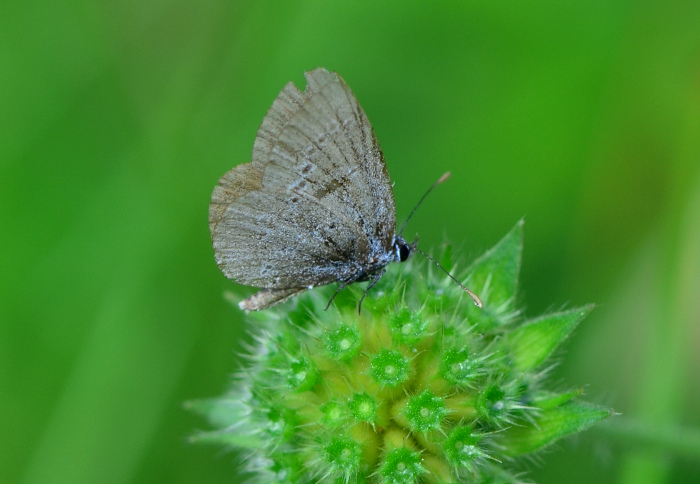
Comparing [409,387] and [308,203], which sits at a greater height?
[308,203]

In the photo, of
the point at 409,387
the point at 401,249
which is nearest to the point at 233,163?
the point at 401,249

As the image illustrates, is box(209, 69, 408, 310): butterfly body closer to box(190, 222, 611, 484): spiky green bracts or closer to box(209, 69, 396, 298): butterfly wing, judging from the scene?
box(209, 69, 396, 298): butterfly wing

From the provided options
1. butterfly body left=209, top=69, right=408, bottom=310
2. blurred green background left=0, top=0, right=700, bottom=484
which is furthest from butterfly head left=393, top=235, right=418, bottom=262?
blurred green background left=0, top=0, right=700, bottom=484

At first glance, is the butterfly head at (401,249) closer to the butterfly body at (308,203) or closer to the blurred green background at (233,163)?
the butterfly body at (308,203)

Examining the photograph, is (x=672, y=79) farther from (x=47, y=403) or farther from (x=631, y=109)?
(x=47, y=403)

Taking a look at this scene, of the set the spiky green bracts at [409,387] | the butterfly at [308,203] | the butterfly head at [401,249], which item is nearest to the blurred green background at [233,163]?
the spiky green bracts at [409,387]

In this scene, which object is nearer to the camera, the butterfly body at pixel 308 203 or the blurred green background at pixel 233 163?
the butterfly body at pixel 308 203

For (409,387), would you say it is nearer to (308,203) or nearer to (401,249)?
(401,249)
